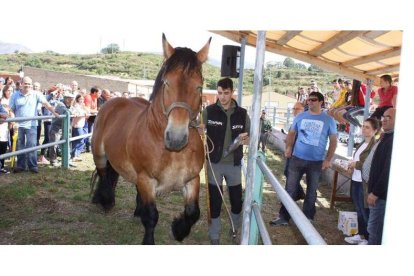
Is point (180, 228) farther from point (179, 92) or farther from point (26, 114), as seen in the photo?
point (26, 114)

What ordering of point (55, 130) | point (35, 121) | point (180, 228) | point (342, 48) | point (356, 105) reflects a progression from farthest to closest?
1. point (356, 105)
2. point (55, 130)
3. point (35, 121)
4. point (342, 48)
5. point (180, 228)

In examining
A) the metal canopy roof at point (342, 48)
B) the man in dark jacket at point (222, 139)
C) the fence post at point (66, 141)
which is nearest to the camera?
the man in dark jacket at point (222, 139)

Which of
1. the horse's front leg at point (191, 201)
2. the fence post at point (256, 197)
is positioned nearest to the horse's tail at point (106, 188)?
the horse's front leg at point (191, 201)

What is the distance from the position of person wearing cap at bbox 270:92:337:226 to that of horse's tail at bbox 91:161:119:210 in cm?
220

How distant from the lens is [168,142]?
2.75 metres

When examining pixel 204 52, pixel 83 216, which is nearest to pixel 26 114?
pixel 83 216

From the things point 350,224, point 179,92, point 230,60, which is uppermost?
point 230,60

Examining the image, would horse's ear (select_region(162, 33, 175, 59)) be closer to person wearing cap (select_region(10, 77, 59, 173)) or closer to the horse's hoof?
the horse's hoof

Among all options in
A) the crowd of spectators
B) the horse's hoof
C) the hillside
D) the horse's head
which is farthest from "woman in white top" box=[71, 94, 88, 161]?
the hillside

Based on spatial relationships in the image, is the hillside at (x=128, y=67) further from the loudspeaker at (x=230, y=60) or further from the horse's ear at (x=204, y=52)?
the horse's ear at (x=204, y=52)

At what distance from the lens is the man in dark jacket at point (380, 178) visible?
302 centimetres

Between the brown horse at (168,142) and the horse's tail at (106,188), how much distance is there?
2.41 ft

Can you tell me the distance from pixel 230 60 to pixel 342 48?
2.14m
